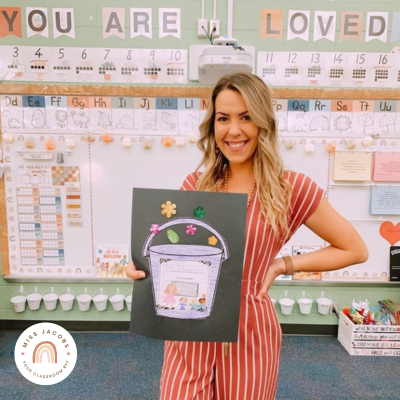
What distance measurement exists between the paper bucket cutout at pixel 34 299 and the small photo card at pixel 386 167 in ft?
7.74

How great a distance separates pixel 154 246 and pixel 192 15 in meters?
1.74

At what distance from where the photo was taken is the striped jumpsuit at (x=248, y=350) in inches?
36.5

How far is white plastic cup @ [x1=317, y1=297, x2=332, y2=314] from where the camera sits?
2.36 m

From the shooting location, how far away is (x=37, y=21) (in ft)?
6.86

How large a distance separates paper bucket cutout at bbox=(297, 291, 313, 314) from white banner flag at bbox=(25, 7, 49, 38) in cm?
234

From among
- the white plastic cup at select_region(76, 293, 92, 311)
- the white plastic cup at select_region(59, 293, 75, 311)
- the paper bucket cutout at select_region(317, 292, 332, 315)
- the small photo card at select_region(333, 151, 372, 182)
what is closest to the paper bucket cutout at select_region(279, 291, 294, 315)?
the paper bucket cutout at select_region(317, 292, 332, 315)

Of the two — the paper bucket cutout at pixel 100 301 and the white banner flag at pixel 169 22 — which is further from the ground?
the white banner flag at pixel 169 22

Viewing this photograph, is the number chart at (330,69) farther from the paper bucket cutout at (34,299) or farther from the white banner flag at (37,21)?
the paper bucket cutout at (34,299)

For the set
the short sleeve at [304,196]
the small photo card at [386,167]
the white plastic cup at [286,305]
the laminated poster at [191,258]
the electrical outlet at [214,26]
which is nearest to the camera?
the laminated poster at [191,258]

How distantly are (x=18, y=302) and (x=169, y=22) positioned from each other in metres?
2.07

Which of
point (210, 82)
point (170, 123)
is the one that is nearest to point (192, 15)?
point (210, 82)

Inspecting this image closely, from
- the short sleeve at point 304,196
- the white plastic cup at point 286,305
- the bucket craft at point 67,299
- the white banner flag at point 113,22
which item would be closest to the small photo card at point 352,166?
the white plastic cup at point 286,305

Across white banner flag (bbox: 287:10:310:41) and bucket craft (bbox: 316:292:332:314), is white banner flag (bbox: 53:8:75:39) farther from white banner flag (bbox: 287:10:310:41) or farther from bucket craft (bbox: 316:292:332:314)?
bucket craft (bbox: 316:292:332:314)

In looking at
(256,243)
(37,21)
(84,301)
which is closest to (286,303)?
(84,301)
